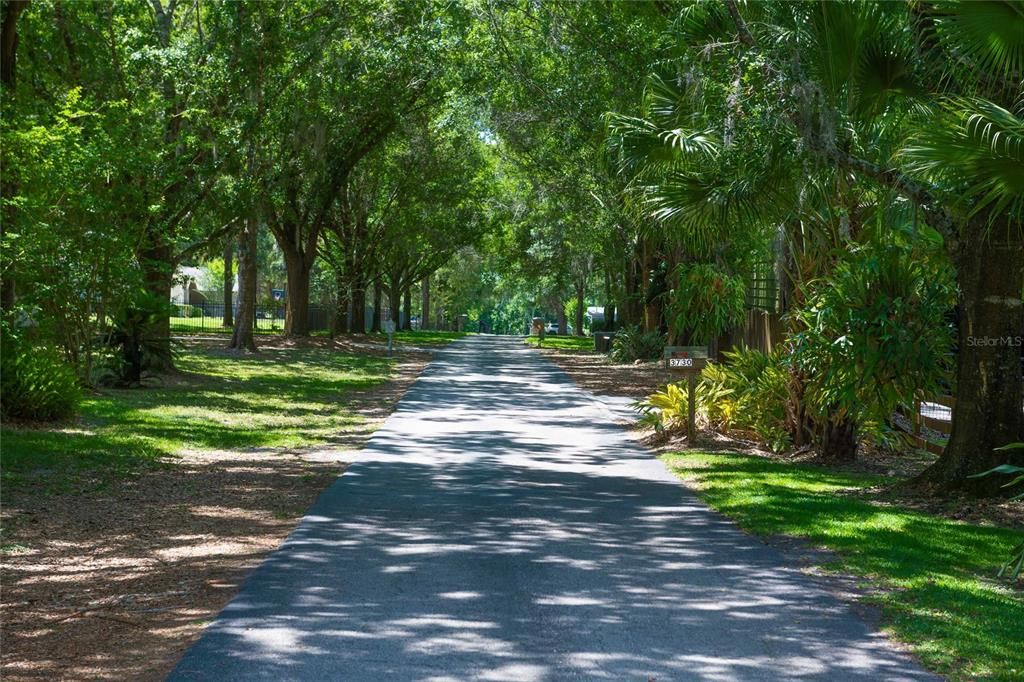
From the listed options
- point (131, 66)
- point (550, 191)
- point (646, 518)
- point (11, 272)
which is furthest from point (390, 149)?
point (646, 518)

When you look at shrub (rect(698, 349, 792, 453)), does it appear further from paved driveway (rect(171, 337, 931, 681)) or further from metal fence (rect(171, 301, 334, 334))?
metal fence (rect(171, 301, 334, 334))

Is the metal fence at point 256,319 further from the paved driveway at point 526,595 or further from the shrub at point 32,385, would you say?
the paved driveway at point 526,595

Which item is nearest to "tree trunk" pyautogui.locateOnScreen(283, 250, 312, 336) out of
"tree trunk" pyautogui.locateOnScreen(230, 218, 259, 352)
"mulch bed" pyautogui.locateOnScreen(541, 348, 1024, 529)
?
"tree trunk" pyautogui.locateOnScreen(230, 218, 259, 352)

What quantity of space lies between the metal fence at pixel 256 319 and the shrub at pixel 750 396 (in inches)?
1251

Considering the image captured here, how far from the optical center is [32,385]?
14031mm

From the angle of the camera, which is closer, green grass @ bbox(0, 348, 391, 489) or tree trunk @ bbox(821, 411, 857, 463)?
green grass @ bbox(0, 348, 391, 489)

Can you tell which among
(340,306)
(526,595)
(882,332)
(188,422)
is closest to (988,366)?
(882,332)

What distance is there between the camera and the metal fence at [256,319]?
51.1m

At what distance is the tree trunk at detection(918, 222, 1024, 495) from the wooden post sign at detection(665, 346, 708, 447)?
457 cm

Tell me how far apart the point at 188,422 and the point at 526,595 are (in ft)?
34.1

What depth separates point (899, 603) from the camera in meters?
6.93

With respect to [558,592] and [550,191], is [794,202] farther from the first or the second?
[550,191]

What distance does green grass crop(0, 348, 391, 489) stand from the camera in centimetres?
1202

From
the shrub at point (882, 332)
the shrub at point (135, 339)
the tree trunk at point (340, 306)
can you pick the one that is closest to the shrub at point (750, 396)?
the shrub at point (882, 332)
